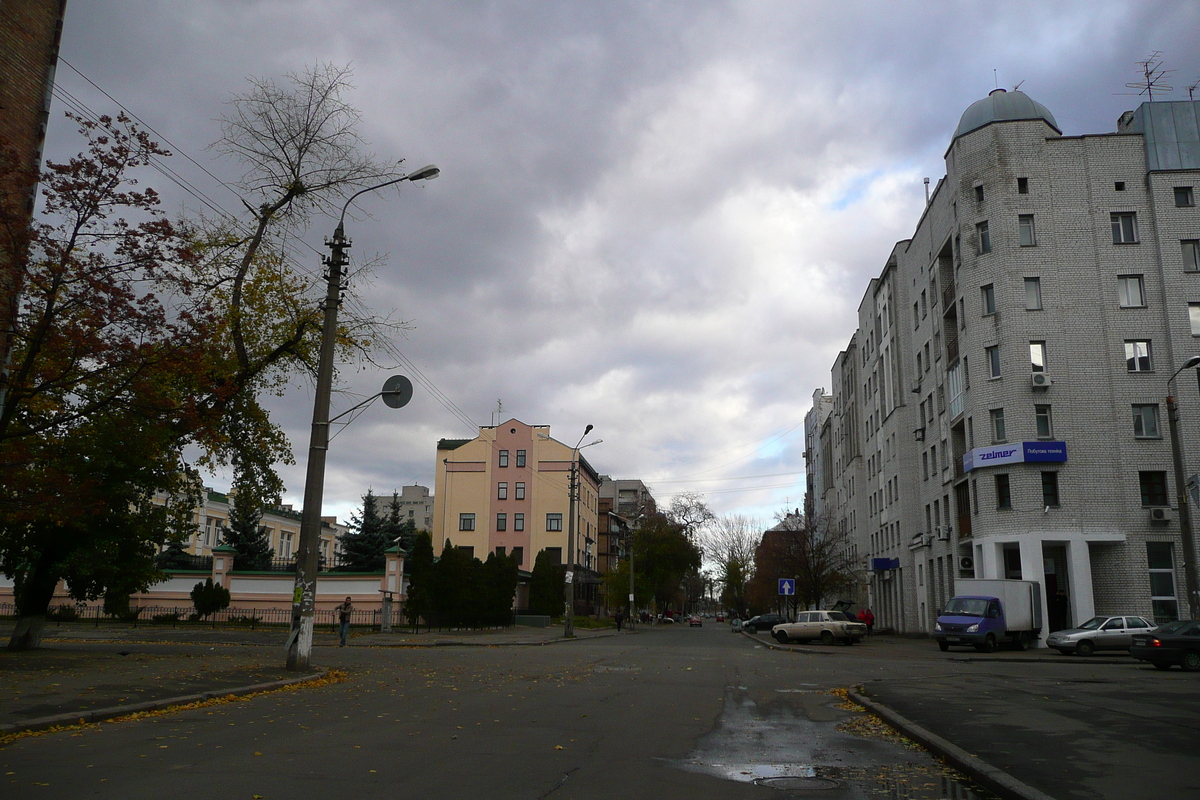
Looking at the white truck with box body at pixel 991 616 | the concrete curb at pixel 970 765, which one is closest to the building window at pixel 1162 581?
the white truck with box body at pixel 991 616

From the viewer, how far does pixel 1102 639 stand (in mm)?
30156

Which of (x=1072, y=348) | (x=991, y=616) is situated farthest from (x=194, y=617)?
(x=1072, y=348)

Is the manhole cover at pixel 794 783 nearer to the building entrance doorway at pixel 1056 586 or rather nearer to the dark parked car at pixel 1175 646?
the dark parked car at pixel 1175 646

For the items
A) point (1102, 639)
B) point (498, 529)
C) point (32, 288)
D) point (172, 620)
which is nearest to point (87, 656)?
point (32, 288)

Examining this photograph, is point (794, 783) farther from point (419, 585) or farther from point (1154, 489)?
point (1154, 489)

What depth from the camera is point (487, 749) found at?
8.84 meters

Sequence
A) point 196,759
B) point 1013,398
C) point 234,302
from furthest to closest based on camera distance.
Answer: point 1013,398, point 234,302, point 196,759

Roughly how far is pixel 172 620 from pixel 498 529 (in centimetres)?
4229

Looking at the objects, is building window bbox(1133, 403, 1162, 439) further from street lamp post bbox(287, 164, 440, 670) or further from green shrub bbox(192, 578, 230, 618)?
green shrub bbox(192, 578, 230, 618)

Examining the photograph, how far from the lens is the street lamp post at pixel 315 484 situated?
17.1m

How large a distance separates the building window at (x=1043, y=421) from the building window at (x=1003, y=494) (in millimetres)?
2355

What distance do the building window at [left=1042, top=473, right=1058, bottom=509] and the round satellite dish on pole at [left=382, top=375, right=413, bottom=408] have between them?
3007 cm

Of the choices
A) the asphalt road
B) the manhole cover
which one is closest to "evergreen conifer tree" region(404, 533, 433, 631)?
the asphalt road

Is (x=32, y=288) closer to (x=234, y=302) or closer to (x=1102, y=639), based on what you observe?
(x=234, y=302)
